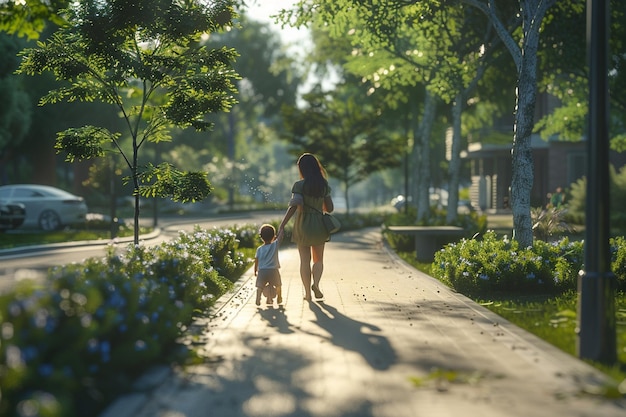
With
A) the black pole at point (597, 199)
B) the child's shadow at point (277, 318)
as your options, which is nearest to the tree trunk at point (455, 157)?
the child's shadow at point (277, 318)

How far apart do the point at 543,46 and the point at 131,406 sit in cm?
2256

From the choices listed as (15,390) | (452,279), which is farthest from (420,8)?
(15,390)

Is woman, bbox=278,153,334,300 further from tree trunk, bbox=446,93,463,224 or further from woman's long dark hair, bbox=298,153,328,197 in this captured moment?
tree trunk, bbox=446,93,463,224

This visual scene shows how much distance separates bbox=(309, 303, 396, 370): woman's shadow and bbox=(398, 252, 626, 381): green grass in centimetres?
174

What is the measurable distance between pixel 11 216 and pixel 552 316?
2139 centimetres

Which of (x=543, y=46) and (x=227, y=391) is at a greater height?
(x=543, y=46)

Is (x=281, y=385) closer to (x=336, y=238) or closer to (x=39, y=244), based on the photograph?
(x=39, y=244)

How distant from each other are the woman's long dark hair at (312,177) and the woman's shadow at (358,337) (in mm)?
1733

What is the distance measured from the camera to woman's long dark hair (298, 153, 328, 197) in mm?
12156

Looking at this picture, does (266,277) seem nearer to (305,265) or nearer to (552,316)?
(305,265)

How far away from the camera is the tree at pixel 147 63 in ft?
46.2

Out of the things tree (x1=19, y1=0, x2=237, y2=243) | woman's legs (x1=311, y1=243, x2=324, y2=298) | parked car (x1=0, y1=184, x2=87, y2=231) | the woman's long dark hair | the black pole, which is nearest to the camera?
the black pole

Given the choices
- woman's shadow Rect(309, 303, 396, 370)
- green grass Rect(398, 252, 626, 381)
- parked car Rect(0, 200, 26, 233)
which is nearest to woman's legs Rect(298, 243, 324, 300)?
woman's shadow Rect(309, 303, 396, 370)

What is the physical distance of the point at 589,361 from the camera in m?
7.86
